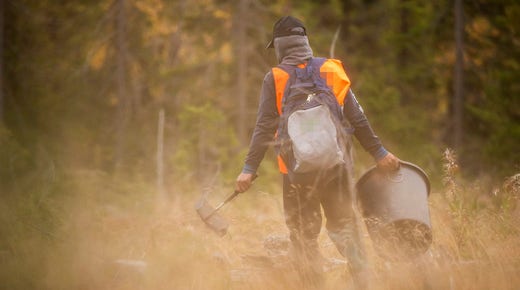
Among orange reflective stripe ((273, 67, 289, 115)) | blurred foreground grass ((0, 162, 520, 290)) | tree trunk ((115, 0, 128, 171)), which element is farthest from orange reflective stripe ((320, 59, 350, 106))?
tree trunk ((115, 0, 128, 171))

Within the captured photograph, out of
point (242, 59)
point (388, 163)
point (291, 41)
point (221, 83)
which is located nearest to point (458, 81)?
point (242, 59)

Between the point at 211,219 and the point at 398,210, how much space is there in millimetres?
1657

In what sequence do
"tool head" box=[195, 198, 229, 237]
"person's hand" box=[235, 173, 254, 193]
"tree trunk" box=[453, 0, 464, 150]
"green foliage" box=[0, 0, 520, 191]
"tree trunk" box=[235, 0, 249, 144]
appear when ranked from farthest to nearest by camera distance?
"tree trunk" box=[453, 0, 464, 150] → "tree trunk" box=[235, 0, 249, 144] → "green foliage" box=[0, 0, 520, 191] → "tool head" box=[195, 198, 229, 237] → "person's hand" box=[235, 173, 254, 193]

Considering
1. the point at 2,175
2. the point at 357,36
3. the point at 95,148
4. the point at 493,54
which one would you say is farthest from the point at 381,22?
the point at 2,175

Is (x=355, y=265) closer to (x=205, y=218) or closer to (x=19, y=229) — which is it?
(x=205, y=218)

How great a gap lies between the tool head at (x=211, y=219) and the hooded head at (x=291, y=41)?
1.53 m

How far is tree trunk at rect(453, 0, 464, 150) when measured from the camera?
1502 cm

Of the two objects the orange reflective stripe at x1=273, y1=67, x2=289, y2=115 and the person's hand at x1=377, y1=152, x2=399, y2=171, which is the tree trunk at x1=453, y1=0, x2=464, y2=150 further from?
the orange reflective stripe at x1=273, y1=67, x2=289, y2=115

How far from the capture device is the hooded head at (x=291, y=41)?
4676 mm

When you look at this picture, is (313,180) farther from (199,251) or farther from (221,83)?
(221,83)

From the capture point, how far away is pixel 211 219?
5418mm

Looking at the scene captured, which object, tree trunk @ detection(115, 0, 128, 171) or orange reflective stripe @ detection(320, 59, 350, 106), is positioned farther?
tree trunk @ detection(115, 0, 128, 171)

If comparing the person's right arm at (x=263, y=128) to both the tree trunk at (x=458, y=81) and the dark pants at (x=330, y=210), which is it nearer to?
the dark pants at (x=330, y=210)

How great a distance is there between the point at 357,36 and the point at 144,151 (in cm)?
721
